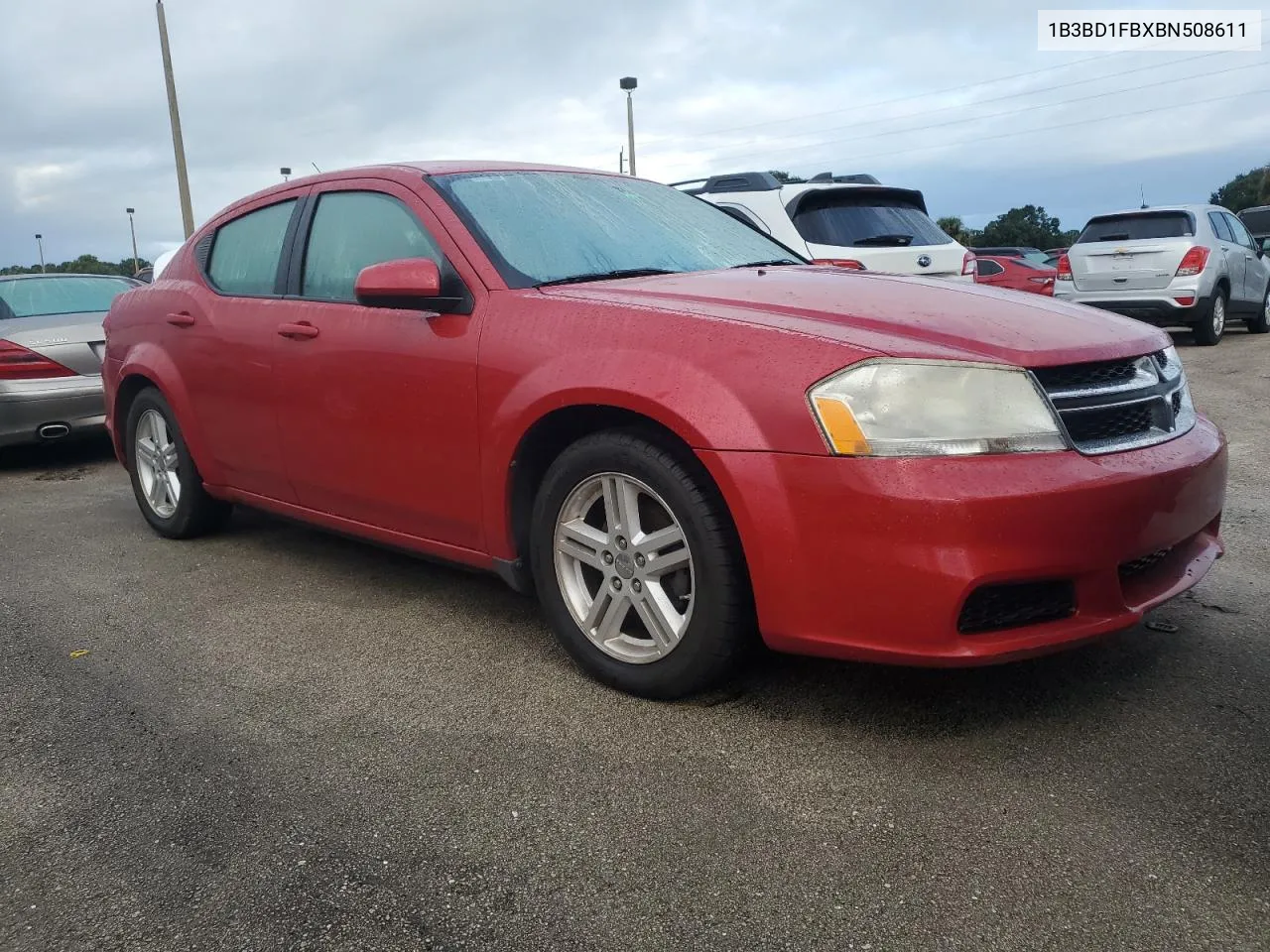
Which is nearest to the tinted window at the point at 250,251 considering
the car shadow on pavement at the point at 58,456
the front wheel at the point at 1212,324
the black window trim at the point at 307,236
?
the black window trim at the point at 307,236

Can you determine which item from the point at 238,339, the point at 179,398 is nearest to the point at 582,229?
the point at 238,339

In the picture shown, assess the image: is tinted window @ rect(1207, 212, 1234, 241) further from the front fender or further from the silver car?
the front fender

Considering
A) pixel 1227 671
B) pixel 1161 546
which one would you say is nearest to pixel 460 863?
pixel 1161 546

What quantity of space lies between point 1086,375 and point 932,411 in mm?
480

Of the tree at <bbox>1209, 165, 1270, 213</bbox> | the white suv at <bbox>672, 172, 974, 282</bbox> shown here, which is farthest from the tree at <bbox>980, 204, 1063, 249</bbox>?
the white suv at <bbox>672, 172, 974, 282</bbox>

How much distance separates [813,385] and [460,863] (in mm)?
1297

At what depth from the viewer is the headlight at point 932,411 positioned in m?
2.49

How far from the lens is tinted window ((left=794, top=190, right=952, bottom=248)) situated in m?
7.91

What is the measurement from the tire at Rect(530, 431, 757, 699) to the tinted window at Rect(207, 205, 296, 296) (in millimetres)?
1815

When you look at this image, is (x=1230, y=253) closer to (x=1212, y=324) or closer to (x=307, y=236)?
(x=1212, y=324)

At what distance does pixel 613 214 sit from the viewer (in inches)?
153

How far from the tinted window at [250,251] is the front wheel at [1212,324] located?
34.4 feet

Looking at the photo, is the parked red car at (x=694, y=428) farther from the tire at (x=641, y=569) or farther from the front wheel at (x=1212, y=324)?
the front wheel at (x=1212, y=324)

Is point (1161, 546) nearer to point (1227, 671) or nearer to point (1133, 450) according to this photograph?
point (1133, 450)
